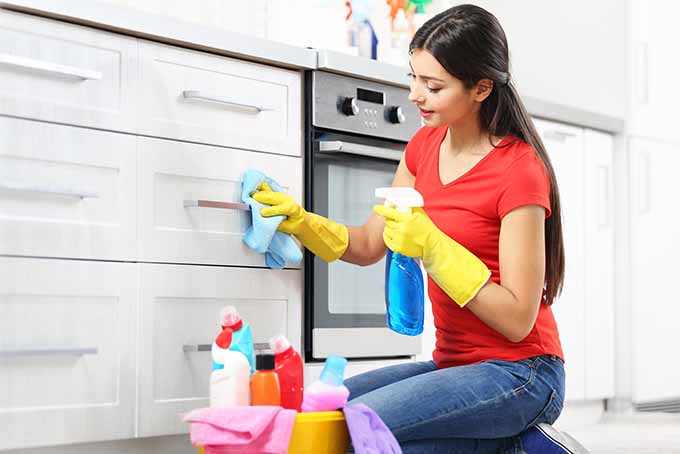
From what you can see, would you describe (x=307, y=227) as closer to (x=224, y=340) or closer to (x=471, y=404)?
(x=224, y=340)

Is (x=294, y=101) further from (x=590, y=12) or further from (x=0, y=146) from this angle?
(x=590, y=12)

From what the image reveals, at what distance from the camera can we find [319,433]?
171cm

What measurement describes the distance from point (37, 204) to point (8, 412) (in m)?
0.36

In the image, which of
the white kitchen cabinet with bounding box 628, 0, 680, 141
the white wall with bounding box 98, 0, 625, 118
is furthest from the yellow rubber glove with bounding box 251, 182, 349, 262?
the white kitchen cabinet with bounding box 628, 0, 680, 141

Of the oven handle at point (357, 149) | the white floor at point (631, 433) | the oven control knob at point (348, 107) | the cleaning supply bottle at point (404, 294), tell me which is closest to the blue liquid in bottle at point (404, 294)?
the cleaning supply bottle at point (404, 294)

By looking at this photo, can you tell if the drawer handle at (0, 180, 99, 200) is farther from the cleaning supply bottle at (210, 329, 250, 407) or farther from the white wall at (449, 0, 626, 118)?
the white wall at (449, 0, 626, 118)

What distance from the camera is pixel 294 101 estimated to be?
2.37 metres

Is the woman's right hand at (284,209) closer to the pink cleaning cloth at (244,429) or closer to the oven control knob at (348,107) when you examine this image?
the oven control knob at (348,107)

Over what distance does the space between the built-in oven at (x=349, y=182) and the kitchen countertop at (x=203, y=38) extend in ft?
0.12

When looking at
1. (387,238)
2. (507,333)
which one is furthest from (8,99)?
(507,333)

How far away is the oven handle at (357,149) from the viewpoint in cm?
238

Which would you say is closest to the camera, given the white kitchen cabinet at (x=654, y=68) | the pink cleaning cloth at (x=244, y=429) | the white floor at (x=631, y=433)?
the pink cleaning cloth at (x=244, y=429)

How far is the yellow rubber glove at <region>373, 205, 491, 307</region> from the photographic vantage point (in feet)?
6.02

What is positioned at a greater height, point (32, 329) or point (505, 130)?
point (505, 130)
